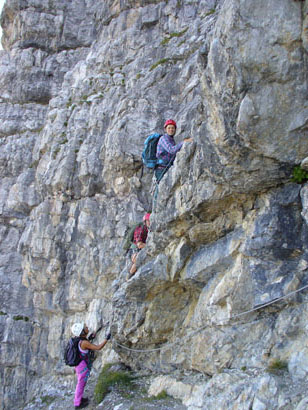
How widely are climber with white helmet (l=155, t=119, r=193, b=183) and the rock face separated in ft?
2.36

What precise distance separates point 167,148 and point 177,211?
7.59 feet

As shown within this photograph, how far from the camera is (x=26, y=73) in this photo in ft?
100

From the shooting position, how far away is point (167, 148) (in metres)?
11.8

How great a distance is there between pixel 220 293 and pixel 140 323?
391 cm

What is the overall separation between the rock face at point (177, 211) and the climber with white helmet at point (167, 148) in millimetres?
719

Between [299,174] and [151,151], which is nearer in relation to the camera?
[299,174]

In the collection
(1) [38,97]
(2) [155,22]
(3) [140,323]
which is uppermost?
(2) [155,22]

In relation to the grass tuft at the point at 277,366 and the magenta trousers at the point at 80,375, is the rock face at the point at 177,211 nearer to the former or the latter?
the grass tuft at the point at 277,366

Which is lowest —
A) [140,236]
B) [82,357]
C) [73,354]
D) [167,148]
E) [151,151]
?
[82,357]

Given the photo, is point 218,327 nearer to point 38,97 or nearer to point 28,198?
point 28,198

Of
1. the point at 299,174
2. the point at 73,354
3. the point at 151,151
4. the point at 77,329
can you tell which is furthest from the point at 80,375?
the point at 299,174

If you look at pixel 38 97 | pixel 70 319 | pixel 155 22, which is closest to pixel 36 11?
pixel 38 97

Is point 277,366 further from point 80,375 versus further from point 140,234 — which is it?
point 140,234

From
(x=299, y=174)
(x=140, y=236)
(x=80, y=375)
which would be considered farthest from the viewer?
(x=140, y=236)
